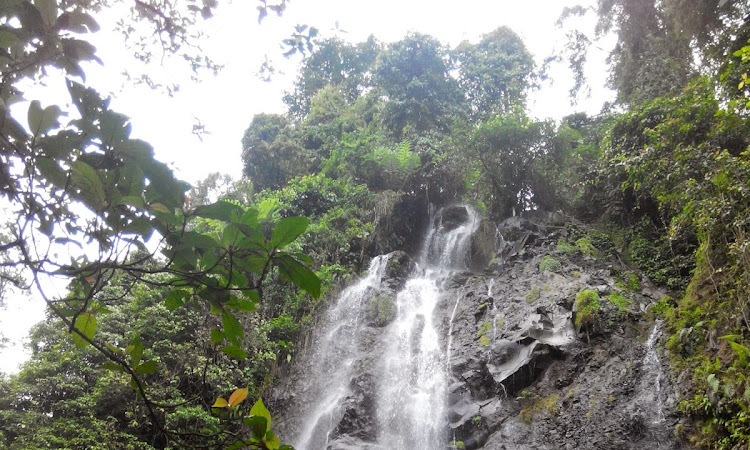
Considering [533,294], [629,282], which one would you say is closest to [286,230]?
[533,294]

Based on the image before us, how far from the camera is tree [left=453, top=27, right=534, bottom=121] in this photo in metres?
18.5

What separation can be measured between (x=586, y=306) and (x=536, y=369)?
49.0 inches

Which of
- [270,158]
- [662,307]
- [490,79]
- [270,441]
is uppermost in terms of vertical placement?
[490,79]

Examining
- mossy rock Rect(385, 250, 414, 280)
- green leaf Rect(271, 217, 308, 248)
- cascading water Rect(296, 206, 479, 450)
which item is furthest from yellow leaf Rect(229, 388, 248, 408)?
mossy rock Rect(385, 250, 414, 280)

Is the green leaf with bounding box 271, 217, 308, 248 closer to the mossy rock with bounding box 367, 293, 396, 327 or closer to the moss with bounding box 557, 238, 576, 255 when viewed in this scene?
the mossy rock with bounding box 367, 293, 396, 327

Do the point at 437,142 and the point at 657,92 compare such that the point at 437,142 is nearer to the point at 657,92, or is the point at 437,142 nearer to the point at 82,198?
the point at 657,92

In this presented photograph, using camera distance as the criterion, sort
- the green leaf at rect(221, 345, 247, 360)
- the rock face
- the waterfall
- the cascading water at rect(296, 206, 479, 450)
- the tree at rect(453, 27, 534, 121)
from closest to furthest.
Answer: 1. the green leaf at rect(221, 345, 247, 360)
2. the waterfall
3. the rock face
4. the cascading water at rect(296, 206, 479, 450)
5. the tree at rect(453, 27, 534, 121)

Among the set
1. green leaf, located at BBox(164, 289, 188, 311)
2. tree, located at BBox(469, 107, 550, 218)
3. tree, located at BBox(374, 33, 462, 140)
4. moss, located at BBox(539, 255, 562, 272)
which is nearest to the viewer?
green leaf, located at BBox(164, 289, 188, 311)

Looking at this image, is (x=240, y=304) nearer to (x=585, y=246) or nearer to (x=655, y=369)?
(x=655, y=369)

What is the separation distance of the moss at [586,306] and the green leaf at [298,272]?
22.3 feet

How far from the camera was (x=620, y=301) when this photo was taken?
7.55 metres

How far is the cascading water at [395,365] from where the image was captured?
7.51 metres

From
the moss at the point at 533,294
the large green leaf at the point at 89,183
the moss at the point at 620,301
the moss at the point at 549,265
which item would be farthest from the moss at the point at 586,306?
the large green leaf at the point at 89,183

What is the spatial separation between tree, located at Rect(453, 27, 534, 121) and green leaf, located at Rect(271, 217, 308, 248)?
1736 cm
